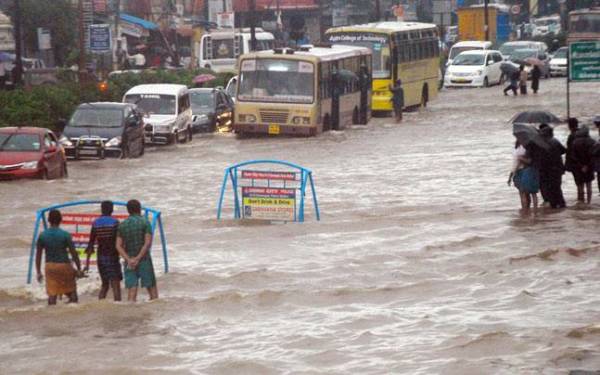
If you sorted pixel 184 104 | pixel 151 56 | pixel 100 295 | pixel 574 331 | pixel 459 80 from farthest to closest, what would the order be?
pixel 151 56 < pixel 459 80 < pixel 184 104 < pixel 100 295 < pixel 574 331

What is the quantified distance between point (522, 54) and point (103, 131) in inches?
1455

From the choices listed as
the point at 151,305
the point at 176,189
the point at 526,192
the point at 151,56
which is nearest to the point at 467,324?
the point at 151,305

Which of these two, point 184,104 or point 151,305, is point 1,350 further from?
point 184,104

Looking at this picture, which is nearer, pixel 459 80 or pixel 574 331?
pixel 574 331

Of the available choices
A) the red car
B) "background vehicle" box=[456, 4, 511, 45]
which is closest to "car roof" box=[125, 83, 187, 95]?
the red car

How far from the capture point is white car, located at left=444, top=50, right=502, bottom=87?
60.6 m

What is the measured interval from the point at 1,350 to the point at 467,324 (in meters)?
4.78

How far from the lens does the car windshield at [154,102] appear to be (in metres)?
37.6

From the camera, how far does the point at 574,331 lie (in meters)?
14.6

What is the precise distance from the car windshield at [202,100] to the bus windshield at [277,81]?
12.4 ft

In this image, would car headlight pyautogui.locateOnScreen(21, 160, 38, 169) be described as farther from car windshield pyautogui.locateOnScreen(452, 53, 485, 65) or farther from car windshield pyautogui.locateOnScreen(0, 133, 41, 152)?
car windshield pyautogui.locateOnScreen(452, 53, 485, 65)

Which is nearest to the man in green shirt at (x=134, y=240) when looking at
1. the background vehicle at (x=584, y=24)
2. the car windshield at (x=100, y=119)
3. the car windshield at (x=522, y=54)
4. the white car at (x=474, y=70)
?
the car windshield at (x=100, y=119)

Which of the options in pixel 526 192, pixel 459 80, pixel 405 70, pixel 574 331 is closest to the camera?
pixel 574 331

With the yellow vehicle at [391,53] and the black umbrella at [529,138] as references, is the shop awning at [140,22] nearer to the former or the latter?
the yellow vehicle at [391,53]
